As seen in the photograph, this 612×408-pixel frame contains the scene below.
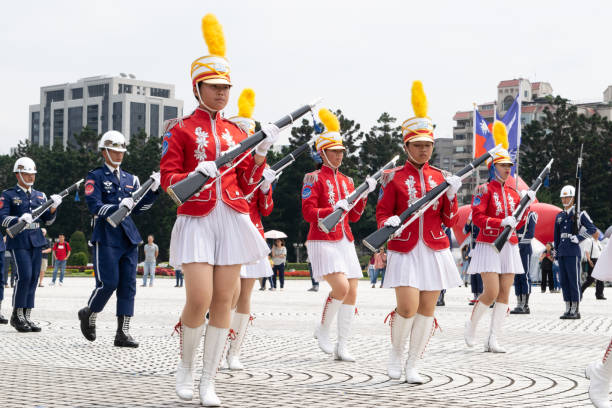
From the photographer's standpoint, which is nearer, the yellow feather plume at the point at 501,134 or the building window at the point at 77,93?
the yellow feather plume at the point at 501,134

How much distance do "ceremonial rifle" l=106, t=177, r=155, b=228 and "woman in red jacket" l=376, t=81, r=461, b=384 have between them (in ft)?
8.66

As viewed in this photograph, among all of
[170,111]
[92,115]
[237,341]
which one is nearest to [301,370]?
[237,341]

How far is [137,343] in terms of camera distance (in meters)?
10.2

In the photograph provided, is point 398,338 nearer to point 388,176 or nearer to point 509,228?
point 388,176

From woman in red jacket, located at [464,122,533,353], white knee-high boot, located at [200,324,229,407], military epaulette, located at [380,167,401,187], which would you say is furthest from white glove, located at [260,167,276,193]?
woman in red jacket, located at [464,122,533,353]

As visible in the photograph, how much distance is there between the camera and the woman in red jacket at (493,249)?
10594 mm

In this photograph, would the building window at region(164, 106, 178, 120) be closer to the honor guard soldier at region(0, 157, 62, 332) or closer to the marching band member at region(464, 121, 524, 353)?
the honor guard soldier at region(0, 157, 62, 332)

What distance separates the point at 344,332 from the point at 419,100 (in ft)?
8.39

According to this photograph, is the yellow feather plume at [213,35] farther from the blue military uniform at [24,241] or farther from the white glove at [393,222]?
the blue military uniform at [24,241]

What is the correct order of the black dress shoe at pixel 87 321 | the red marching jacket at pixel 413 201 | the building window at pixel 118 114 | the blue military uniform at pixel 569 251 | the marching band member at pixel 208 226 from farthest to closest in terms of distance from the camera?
the building window at pixel 118 114, the blue military uniform at pixel 569 251, the black dress shoe at pixel 87 321, the red marching jacket at pixel 413 201, the marching band member at pixel 208 226

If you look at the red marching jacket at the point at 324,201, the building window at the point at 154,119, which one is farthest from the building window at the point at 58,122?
the red marching jacket at the point at 324,201

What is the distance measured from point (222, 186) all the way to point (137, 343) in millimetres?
4137

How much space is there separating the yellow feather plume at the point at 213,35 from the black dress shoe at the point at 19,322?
646 centimetres

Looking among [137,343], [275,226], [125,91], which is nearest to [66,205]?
[275,226]
